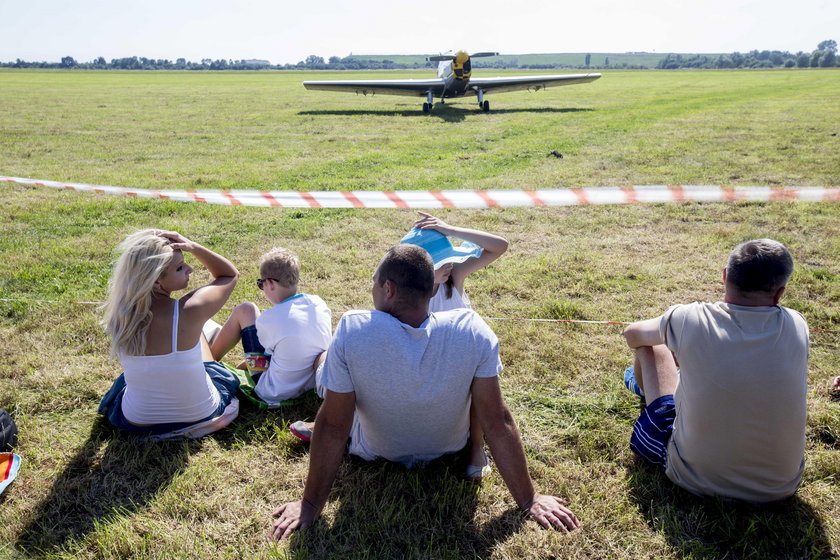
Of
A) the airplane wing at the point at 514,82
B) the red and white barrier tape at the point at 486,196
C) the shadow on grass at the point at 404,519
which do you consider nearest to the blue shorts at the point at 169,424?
the shadow on grass at the point at 404,519

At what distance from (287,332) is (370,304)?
1.89 metres

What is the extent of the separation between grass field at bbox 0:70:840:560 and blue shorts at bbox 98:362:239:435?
0.10 metres

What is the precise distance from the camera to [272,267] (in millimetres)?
3572

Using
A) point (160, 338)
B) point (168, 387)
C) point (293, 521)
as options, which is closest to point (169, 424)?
point (168, 387)

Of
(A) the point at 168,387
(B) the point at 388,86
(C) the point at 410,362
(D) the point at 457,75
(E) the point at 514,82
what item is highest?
(D) the point at 457,75

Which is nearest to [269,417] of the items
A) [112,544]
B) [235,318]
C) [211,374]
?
[211,374]

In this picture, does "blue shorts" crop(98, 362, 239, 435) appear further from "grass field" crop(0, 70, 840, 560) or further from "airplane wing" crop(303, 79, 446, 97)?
"airplane wing" crop(303, 79, 446, 97)

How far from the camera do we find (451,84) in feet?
84.5

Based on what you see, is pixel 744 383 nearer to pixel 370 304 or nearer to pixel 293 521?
pixel 293 521

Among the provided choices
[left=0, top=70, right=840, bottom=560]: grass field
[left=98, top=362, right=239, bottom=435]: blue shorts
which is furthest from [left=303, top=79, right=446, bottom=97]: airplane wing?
[left=98, top=362, right=239, bottom=435]: blue shorts

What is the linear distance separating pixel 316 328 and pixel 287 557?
4.81 ft

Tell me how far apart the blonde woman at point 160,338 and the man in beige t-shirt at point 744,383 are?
2.48 metres

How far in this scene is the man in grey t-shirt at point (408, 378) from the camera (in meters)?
2.37

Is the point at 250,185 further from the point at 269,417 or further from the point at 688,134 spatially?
the point at 688,134
